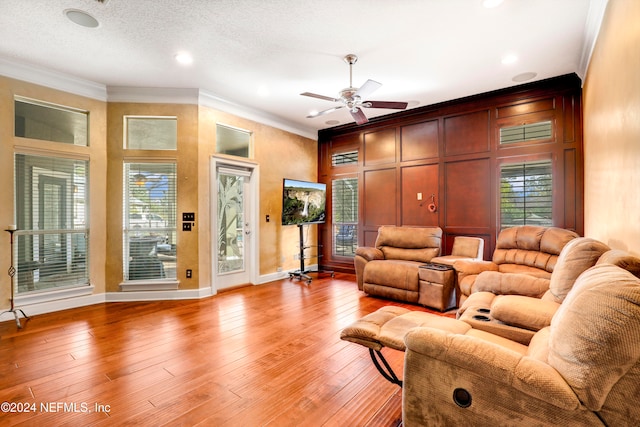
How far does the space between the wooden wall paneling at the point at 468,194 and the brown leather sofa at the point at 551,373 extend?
11.8 feet

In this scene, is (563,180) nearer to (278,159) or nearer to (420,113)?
(420,113)

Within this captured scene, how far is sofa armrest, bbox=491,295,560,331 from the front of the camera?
→ 183 centimetres

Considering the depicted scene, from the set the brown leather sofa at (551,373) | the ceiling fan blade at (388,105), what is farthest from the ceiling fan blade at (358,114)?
the brown leather sofa at (551,373)

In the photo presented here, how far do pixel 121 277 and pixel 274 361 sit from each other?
312 cm

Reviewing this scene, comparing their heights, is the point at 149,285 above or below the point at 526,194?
below

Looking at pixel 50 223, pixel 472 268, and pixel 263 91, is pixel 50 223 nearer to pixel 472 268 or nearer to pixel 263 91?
pixel 263 91

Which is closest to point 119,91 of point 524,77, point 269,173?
point 269,173

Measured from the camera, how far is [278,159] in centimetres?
585

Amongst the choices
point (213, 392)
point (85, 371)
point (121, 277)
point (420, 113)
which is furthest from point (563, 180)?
point (121, 277)

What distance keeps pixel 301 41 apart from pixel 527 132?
3532mm

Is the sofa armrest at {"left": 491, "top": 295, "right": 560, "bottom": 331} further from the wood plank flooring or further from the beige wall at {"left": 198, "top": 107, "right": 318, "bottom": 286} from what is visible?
the beige wall at {"left": 198, "top": 107, "right": 318, "bottom": 286}

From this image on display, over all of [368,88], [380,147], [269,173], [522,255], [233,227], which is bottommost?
[522,255]

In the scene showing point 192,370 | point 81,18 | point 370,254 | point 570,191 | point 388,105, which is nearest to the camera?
point 192,370

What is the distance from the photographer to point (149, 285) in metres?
4.41
